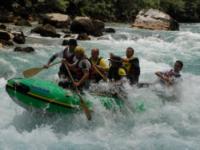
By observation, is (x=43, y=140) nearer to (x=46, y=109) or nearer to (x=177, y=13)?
(x=46, y=109)

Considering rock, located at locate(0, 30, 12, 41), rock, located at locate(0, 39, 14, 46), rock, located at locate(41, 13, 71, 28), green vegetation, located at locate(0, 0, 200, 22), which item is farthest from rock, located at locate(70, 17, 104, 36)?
rock, located at locate(0, 39, 14, 46)

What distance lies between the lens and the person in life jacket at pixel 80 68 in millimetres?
7621

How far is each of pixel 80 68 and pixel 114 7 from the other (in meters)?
24.4

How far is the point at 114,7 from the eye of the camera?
31.6 meters

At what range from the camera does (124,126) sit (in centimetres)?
812

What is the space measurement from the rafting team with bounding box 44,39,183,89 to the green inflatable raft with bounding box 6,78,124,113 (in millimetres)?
302

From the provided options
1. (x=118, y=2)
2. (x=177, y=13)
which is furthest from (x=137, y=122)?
(x=177, y=13)

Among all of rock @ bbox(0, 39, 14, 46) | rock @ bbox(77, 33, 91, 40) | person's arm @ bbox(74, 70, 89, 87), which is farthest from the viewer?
rock @ bbox(77, 33, 91, 40)

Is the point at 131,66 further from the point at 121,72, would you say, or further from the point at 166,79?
the point at 166,79

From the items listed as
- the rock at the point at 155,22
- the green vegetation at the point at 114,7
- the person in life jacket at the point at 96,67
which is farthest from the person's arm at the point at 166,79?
the green vegetation at the point at 114,7

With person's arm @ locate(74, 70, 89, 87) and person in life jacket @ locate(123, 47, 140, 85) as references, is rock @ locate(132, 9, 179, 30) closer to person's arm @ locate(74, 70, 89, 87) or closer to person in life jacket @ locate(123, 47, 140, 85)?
person in life jacket @ locate(123, 47, 140, 85)

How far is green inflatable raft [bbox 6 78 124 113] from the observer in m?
7.30

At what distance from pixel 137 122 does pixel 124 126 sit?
1.17 ft

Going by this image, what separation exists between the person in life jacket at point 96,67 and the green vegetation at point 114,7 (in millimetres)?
17886
